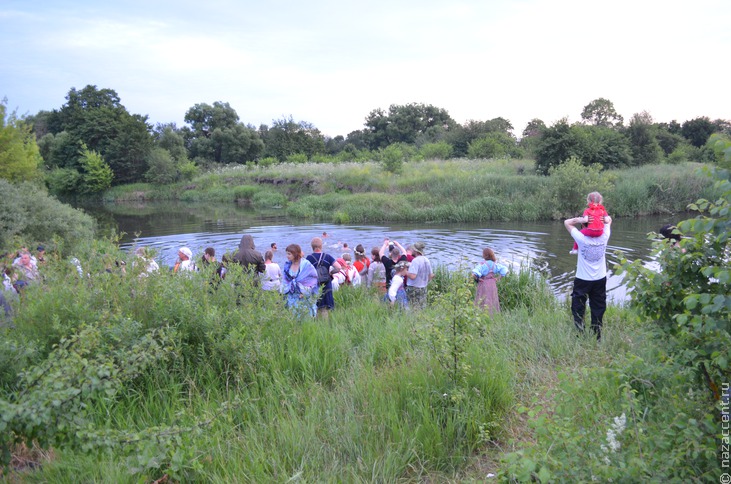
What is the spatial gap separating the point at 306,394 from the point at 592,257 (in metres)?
4.20

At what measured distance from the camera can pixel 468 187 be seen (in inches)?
1289

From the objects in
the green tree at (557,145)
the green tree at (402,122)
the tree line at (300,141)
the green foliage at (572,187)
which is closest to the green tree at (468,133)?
the tree line at (300,141)

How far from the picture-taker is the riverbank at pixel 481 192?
94.9 ft

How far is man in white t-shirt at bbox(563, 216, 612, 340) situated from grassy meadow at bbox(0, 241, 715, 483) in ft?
0.98

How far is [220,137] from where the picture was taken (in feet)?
225

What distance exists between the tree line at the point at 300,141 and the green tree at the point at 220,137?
5.7 inches

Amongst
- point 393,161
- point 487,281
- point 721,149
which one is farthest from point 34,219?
point 393,161

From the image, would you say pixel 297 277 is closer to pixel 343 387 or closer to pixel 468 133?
pixel 343 387

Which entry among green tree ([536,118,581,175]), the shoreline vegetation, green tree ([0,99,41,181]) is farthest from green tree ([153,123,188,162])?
the shoreline vegetation

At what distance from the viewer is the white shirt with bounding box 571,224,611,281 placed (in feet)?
21.1

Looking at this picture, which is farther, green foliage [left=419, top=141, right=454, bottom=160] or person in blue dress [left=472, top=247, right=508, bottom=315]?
green foliage [left=419, top=141, right=454, bottom=160]

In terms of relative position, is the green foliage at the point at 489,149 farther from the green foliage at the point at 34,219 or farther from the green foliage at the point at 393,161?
the green foliage at the point at 34,219

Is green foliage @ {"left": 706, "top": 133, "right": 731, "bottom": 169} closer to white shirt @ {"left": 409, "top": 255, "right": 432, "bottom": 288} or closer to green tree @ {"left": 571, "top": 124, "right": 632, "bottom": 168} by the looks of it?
white shirt @ {"left": 409, "top": 255, "right": 432, "bottom": 288}

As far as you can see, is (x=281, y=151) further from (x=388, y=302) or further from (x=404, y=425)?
(x=404, y=425)
